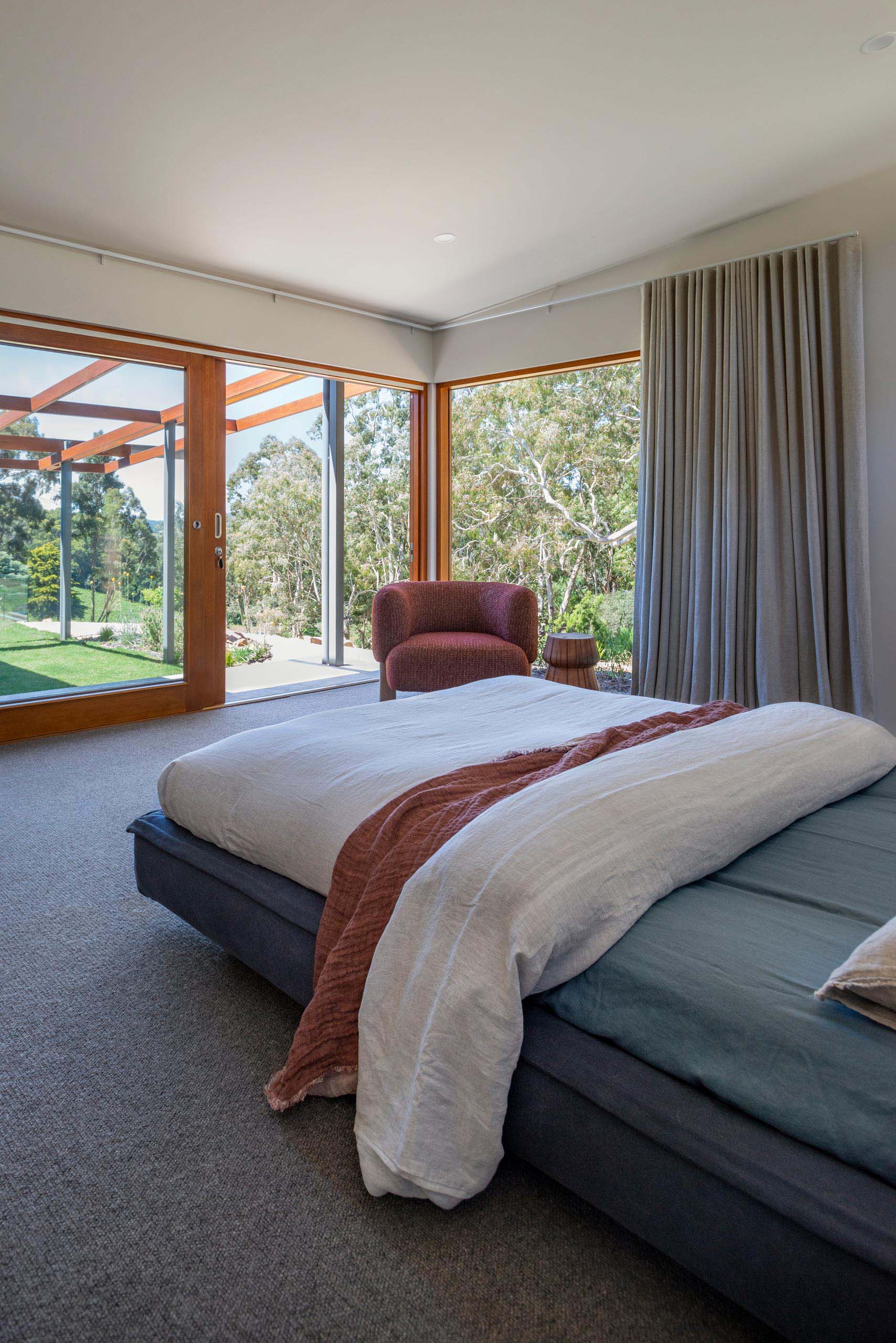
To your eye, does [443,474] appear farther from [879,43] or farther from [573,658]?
[879,43]

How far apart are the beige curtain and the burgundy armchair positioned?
671 mm

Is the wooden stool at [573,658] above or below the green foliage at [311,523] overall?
below

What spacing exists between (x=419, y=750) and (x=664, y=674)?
2.76m

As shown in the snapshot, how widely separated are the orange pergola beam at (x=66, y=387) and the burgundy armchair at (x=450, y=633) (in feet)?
5.84

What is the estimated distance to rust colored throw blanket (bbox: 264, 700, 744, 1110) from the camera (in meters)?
1.40

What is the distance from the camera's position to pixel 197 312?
14.8 feet

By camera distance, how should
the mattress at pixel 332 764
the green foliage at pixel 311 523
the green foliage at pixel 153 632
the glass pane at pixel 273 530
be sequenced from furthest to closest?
the green foliage at pixel 311 523 → the glass pane at pixel 273 530 → the green foliage at pixel 153 632 → the mattress at pixel 332 764

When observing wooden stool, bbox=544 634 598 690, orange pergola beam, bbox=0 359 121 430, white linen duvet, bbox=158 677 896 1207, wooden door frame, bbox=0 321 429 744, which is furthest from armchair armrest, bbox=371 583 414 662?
white linen duvet, bbox=158 677 896 1207

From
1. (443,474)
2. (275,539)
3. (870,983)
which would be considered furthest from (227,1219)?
(443,474)

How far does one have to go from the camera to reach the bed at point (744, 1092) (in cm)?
91

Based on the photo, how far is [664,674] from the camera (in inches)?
174

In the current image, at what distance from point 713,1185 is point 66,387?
4298mm

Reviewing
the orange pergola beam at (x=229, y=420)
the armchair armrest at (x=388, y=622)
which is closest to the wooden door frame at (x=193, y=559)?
the orange pergola beam at (x=229, y=420)

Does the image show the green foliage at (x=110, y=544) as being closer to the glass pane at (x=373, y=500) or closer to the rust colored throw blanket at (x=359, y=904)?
the glass pane at (x=373, y=500)
